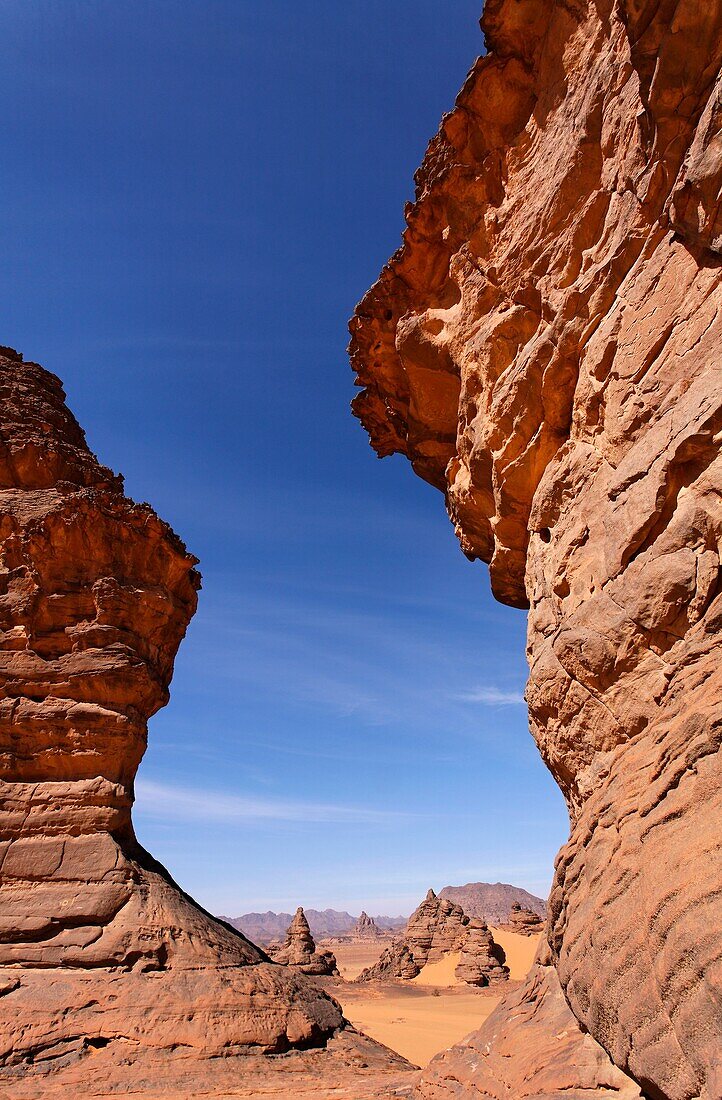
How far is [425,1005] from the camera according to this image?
114 feet

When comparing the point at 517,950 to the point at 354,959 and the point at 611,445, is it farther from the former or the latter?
the point at 611,445

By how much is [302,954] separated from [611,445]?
151ft

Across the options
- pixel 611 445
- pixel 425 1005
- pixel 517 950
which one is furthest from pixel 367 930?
pixel 611 445

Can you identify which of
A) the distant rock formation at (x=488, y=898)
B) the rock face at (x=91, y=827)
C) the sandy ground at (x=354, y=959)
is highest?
the rock face at (x=91, y=827)

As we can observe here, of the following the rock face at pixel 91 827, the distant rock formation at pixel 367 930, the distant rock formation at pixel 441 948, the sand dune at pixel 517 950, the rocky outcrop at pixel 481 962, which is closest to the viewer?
the rock face at pixel 91 827

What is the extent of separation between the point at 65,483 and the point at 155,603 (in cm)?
403

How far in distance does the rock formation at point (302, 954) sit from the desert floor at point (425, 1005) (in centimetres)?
127

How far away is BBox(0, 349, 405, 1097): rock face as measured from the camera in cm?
1059

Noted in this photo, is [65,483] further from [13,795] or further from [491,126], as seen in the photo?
[491,126]

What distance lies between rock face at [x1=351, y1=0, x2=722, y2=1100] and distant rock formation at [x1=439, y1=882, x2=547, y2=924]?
160 meters

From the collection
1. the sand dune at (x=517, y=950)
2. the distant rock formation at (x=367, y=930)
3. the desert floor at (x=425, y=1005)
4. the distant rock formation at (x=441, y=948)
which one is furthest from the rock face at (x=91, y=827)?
the distant rock formation at (x=367, y=930)

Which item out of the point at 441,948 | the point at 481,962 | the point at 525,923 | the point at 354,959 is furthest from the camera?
the point at 354,959

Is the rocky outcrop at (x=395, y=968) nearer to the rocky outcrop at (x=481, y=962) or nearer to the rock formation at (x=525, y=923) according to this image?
the rocky outcrop at (x=481, y=962)

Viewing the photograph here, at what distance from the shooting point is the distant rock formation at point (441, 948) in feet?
143
